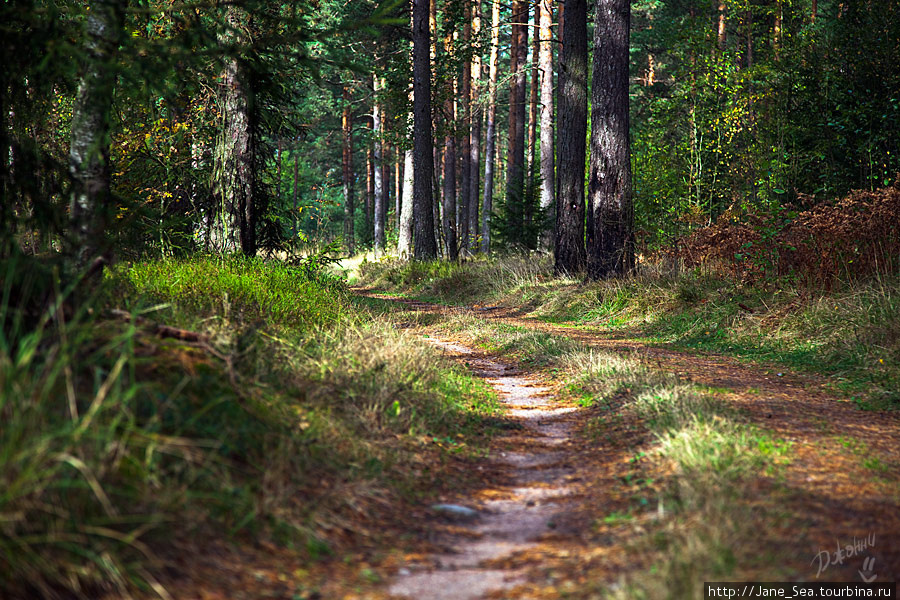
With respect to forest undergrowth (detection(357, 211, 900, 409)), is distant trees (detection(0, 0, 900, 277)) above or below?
above

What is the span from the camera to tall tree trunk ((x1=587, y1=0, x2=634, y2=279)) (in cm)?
1157

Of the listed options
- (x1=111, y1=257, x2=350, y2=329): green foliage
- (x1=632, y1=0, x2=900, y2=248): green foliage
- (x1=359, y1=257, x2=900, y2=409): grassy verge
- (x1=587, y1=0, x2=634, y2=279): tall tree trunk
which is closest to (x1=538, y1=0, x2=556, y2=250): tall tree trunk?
(x1=632, y1=0, x2=900, y2=248): green foliage

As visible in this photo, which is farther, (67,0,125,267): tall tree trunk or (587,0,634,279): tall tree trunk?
(587,0,634,279): tall tree trunk

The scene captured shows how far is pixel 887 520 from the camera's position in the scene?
116 inches

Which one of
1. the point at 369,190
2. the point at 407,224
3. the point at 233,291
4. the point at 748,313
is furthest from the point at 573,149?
the point at 369,190

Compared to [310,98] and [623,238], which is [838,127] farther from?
[310,98]

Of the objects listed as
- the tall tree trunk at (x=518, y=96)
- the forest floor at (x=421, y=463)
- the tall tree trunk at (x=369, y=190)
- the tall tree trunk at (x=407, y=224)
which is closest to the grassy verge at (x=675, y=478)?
the forest floor at (x=421, y=463)

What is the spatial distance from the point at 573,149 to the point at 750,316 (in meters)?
6.63

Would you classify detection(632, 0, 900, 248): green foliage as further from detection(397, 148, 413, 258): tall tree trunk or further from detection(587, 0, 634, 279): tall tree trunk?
detection(397, 148, 413, 258): tall tree trunk

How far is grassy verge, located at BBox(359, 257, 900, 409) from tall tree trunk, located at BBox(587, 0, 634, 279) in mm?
653

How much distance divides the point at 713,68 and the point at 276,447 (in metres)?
16.2

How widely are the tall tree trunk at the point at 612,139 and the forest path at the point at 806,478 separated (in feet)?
17.7

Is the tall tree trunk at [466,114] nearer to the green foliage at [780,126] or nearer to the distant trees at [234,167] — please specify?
the green foliage at [780,126]

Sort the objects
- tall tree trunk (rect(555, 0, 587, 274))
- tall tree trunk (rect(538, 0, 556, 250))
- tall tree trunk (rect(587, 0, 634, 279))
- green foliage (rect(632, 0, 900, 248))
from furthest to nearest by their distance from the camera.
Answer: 1. tall tree trunk (rect(538, 0, 556, 250))
2. tall tree trunk (rect(555, 0, 587, 274))
3. tall tree trunk (rect(587, 0, 634, 279))
4. green foliage (rect(632, 0, 900, 248))
